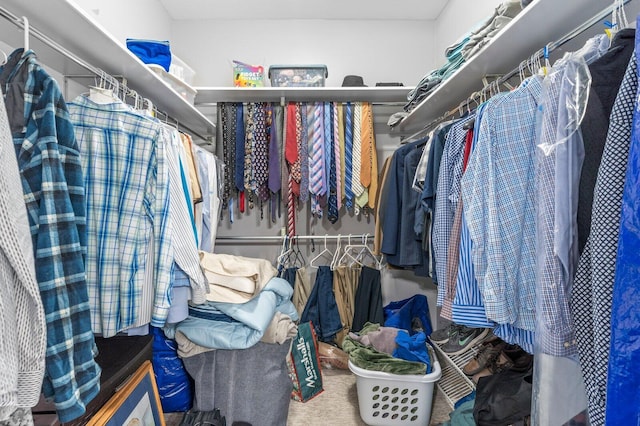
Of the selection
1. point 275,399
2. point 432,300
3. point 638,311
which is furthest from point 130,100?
point 432,300

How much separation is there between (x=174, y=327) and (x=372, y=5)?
262 centimetres

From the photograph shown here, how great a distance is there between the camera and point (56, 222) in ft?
Result: 2.44

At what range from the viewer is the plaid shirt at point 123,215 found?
1129 mm

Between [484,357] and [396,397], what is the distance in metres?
0.49

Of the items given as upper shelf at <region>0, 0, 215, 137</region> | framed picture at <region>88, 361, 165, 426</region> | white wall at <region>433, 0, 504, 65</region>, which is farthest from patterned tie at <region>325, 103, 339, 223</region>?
framed picture at <region>88, 361, 165, 426</region>

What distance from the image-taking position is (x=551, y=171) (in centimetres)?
84

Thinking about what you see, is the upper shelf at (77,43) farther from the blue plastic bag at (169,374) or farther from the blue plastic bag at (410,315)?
the blue plastic bag at (410,315)

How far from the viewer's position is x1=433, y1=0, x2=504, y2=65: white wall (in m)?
2.01

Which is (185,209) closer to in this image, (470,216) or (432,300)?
(470,216)

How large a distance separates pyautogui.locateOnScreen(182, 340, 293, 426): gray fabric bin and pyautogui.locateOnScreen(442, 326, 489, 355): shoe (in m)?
0.98

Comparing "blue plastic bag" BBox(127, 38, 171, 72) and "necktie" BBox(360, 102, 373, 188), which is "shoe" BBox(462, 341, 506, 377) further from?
"blue plastic bag" BBox(127, 38, 171, 72)

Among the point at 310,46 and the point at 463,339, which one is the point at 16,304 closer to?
the point at 463,339

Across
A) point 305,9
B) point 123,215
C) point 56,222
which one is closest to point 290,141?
point 305,9

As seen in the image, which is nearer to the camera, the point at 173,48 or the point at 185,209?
the point at 185,209
